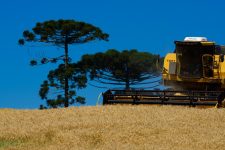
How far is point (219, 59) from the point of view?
24.2 meters

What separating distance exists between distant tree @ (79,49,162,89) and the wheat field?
30.4 metres

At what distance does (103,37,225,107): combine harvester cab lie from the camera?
75.4ft

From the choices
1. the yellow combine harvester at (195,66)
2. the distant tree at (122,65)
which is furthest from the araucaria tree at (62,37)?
the yellow combine harvester at (195,66)

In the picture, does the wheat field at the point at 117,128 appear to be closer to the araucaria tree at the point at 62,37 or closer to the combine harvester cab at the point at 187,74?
the combine harvester cab at the point at 187,74

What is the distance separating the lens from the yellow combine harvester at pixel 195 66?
24.4 m

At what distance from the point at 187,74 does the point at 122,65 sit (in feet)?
96.0

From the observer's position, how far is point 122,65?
54.3 metres

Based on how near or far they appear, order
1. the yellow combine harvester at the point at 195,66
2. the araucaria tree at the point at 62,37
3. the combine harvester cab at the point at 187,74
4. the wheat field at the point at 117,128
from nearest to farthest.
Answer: the wheat field at the point at 117,128
the combine harvester cab at the point at 187,74
the yellow combine harvester at the point at 195,66
the araucaria tree at the point at 62,37

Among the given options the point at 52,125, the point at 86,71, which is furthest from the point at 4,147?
the point at 86,71

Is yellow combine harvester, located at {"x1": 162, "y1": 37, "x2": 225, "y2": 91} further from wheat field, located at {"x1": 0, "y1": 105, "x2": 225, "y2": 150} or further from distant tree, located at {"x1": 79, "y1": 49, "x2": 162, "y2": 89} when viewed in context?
distant tree, located at {"x1": 79, "y1": 49, "x2": 162, "y2": 89}

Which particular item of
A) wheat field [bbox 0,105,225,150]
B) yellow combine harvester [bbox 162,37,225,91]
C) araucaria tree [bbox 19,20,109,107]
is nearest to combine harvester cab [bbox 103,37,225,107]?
yellow combine harvester [bbox 162,37,225,91]

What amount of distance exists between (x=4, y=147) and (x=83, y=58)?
37145mm

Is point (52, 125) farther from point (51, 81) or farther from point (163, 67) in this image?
point (51, 81)

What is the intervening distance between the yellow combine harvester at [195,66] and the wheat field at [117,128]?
3484mm
